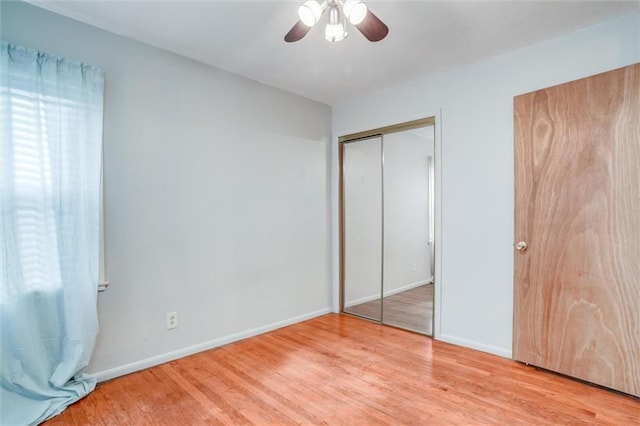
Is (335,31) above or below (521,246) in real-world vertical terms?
above

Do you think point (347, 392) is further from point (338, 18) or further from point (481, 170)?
point (338, 18)

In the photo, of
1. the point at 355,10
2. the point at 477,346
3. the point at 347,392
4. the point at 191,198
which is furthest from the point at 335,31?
the point at 477,346

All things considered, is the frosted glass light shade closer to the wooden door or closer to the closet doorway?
the wooden door

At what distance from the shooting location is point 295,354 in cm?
271

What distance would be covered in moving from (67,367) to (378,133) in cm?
317


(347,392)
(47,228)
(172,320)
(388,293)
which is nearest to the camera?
(47,228)

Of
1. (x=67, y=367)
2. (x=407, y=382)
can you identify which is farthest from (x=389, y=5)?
(x=67, y=367)

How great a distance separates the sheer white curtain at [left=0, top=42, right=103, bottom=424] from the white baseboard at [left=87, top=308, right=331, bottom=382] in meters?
0.16

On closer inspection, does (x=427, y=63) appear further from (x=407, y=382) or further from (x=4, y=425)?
(x=4, y=425)

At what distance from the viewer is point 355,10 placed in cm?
153

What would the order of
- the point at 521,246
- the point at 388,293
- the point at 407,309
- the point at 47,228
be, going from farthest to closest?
1. the point at 388,293
2. the point at 407,309
3. the point at 521,246
4. the point at 47,228

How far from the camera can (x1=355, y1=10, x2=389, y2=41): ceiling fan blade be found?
159cm

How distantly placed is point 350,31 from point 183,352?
107 inches

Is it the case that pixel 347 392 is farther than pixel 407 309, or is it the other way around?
pixel 407 309
